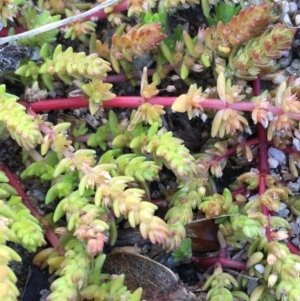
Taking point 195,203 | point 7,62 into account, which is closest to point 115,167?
point 195,203

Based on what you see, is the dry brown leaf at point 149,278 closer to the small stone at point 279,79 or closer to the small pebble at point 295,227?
the small pebble at point 295,227

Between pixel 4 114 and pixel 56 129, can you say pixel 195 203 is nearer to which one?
pixel 56 129

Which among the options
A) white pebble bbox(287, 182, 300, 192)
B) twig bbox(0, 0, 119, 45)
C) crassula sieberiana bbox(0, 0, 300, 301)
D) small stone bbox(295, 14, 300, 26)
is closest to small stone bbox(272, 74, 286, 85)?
crassula sieberiana bbox(0, 0, 300, 301)

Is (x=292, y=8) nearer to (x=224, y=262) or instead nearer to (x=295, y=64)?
(x=295, y=64)

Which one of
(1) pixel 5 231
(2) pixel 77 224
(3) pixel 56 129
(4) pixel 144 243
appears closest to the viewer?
(1) pixel 5 231

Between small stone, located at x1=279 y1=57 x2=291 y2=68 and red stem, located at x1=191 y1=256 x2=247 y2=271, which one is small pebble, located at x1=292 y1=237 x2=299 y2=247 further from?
small stone, located at x1=279 y1=57 x2=291 y2=68

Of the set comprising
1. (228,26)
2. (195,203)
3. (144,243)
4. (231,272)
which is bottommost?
(231,272)

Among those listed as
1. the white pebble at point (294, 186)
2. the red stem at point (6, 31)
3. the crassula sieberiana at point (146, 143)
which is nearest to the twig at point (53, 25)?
the crassula sieberiana at point (146, 143)

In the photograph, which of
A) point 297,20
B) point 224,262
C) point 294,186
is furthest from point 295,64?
point 224,262
